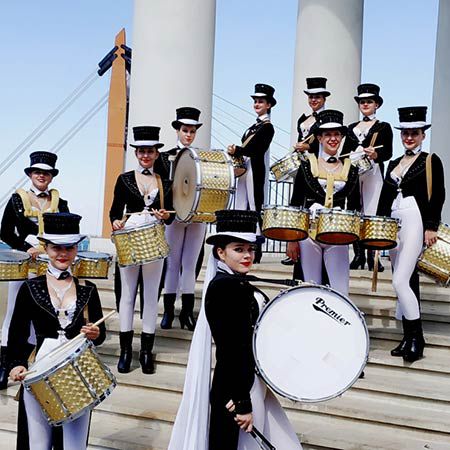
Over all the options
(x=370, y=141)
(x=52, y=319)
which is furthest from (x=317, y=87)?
(x=52, y=319)

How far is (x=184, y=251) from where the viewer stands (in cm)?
786

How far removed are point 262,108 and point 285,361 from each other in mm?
4365

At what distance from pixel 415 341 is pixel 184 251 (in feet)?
7.66

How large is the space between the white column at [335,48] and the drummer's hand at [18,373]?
8.48m

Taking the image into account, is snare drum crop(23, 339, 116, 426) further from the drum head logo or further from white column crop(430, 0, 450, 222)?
white column crop(430, 0, 450, 222)

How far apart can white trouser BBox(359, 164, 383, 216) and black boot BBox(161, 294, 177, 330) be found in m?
2.15

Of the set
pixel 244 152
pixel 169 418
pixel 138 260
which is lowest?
pixel 169 418

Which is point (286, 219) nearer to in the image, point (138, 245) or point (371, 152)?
point (138, 245)

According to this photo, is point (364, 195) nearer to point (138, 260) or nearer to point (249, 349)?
point (138, 260)

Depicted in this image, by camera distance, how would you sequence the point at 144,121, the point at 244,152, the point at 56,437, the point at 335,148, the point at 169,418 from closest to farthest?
the point at 56,437 → the point at 169,418 → the point at 335,148 → the point at 244,152 → the point at 144,121

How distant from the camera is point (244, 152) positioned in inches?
317

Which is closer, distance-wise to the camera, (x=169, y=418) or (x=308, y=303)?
(x=308, y=303)

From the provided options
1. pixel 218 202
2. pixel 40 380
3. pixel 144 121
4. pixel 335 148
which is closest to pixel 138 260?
pixel 218 202

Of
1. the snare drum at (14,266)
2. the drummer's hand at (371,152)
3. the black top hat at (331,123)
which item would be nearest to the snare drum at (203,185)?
the black top hat at (331,123)
